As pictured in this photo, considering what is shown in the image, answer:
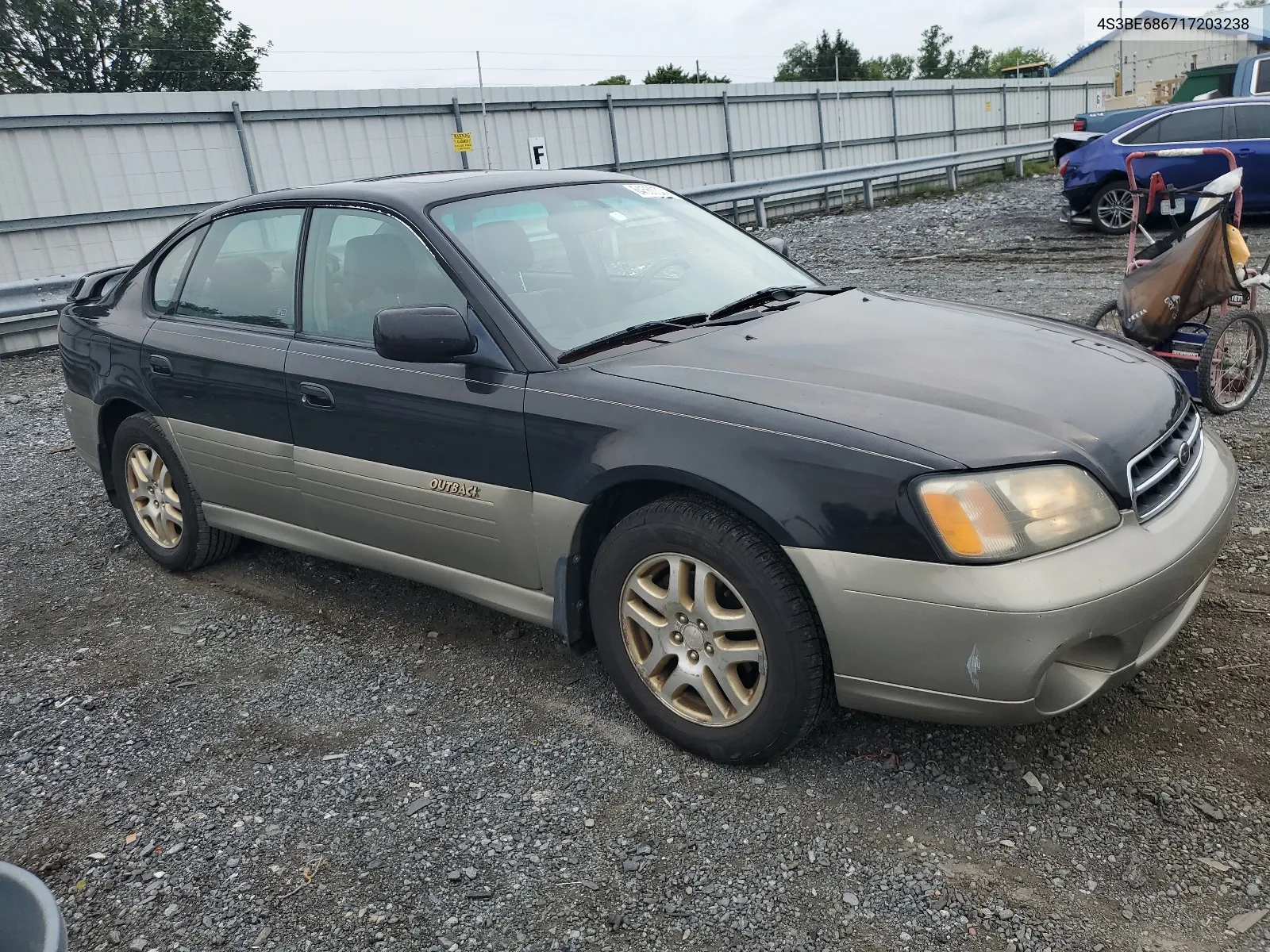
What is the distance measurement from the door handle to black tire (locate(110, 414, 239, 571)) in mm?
1011

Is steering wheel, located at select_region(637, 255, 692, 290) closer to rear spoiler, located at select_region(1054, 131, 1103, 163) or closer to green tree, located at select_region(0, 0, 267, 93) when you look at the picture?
rear spoiler, located at select_region(1054, 131, 1103, 163)

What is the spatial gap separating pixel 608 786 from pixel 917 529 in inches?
44.4

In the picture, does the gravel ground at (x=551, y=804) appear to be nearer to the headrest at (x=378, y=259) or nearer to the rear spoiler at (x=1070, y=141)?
the headrest at (x=378, y=259)

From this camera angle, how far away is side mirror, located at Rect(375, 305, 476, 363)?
299 centimetres

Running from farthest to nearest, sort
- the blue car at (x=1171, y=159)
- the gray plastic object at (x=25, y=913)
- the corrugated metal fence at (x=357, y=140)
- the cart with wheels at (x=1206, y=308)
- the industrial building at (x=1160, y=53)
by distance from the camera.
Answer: the industrial building at (x=1160, y=53) → the corrugated metal fence at (x=357, y=140) → the blue car at (x=1171, y=159) → the cart with wheels at (x=1206, y=308) → the gray plastic object at (x=25, y=913)

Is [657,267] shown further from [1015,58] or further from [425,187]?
[1015,58]

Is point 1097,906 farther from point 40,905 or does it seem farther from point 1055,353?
point 40,905

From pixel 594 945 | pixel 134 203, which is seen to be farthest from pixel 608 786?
pixel 134 203

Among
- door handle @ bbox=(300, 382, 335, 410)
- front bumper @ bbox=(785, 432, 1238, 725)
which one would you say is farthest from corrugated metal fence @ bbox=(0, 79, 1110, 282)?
front bumper @ bbox=(785, 432, 1238, 725)

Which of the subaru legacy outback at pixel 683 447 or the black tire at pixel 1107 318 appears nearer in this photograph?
the subaru legacy outback at pixel 683 447

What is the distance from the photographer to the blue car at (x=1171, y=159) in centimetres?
1202

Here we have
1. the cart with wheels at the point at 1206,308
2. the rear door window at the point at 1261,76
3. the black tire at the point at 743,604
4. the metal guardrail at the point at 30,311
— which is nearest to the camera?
the black tire at the point at 743,604

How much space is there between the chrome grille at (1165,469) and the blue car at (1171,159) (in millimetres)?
10335

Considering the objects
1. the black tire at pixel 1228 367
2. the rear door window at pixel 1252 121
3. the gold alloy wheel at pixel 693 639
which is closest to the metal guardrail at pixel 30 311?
the gold alloy wheel at pixel 693 639
